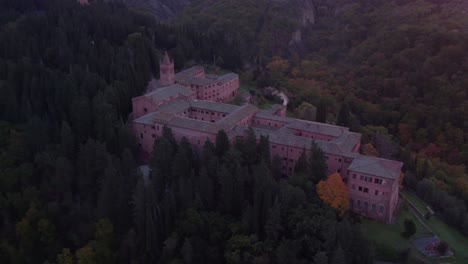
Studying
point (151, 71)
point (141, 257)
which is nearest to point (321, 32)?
point (151, 71)

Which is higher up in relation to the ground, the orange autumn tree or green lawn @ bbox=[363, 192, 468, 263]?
the orange autumn tree

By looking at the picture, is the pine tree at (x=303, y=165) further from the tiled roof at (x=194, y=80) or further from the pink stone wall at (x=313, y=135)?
the tiled roof at (x=194, y=80)

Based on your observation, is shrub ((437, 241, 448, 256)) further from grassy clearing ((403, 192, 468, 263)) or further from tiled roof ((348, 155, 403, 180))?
tiled roof ((348, 155, 403, 180))

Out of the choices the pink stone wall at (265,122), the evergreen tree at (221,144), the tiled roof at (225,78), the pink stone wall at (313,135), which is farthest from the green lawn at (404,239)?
the tiled roof at (225,78)

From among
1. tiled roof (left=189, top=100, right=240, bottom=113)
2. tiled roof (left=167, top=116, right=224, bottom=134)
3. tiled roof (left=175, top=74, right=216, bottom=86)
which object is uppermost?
tiled roof (left=175, top=74, right=216, bottom=86)

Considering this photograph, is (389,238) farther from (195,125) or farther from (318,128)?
(195,125)

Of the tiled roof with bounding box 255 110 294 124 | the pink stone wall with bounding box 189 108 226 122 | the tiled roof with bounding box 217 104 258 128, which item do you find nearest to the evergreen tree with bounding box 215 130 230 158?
the tiled roof with bounding box 217 104 258 128

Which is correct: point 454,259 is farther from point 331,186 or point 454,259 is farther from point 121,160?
point 121,160

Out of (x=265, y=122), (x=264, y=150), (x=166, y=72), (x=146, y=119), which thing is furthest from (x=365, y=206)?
(x=166, y=72)
